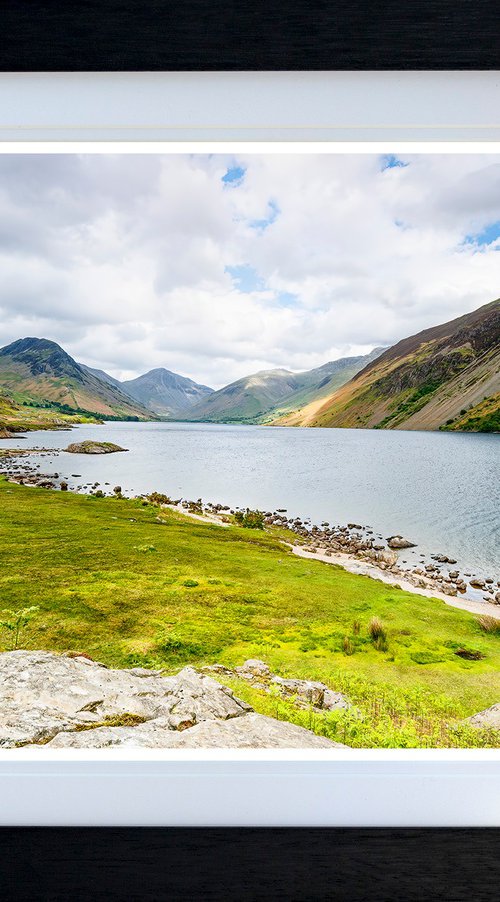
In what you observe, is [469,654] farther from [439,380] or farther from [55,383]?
[55,383]

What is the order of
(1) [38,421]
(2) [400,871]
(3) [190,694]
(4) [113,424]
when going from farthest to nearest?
1. (4) [113,424]
2. (1) [38,421]
3. (3) [190,694]
4. (2) [400,871]

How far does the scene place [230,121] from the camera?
904mm

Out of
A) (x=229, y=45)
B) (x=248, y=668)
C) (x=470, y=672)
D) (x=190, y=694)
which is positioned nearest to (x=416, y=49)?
Answer: (x=229, y=45)

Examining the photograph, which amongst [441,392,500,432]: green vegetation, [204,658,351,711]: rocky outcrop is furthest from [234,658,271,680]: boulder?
[441,392,500,432]: green vegetation

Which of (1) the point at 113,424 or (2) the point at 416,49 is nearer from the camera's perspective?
(2) the point at 416,49

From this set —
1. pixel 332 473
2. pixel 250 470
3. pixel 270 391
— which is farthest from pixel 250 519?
pixel 270 391

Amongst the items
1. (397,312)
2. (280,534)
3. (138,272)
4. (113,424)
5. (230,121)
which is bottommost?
(280,534)

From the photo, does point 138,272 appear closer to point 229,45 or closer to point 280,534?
point 280,534

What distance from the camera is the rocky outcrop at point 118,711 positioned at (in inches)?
61.6

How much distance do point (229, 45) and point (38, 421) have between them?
294 cm

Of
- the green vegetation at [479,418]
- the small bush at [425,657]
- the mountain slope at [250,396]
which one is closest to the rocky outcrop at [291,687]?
the small bush at [425,657]

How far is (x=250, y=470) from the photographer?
419 cm

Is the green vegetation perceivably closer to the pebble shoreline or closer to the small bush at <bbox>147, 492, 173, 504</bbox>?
the pebble shoreline

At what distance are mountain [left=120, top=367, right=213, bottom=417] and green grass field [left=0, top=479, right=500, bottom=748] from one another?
75 cm
